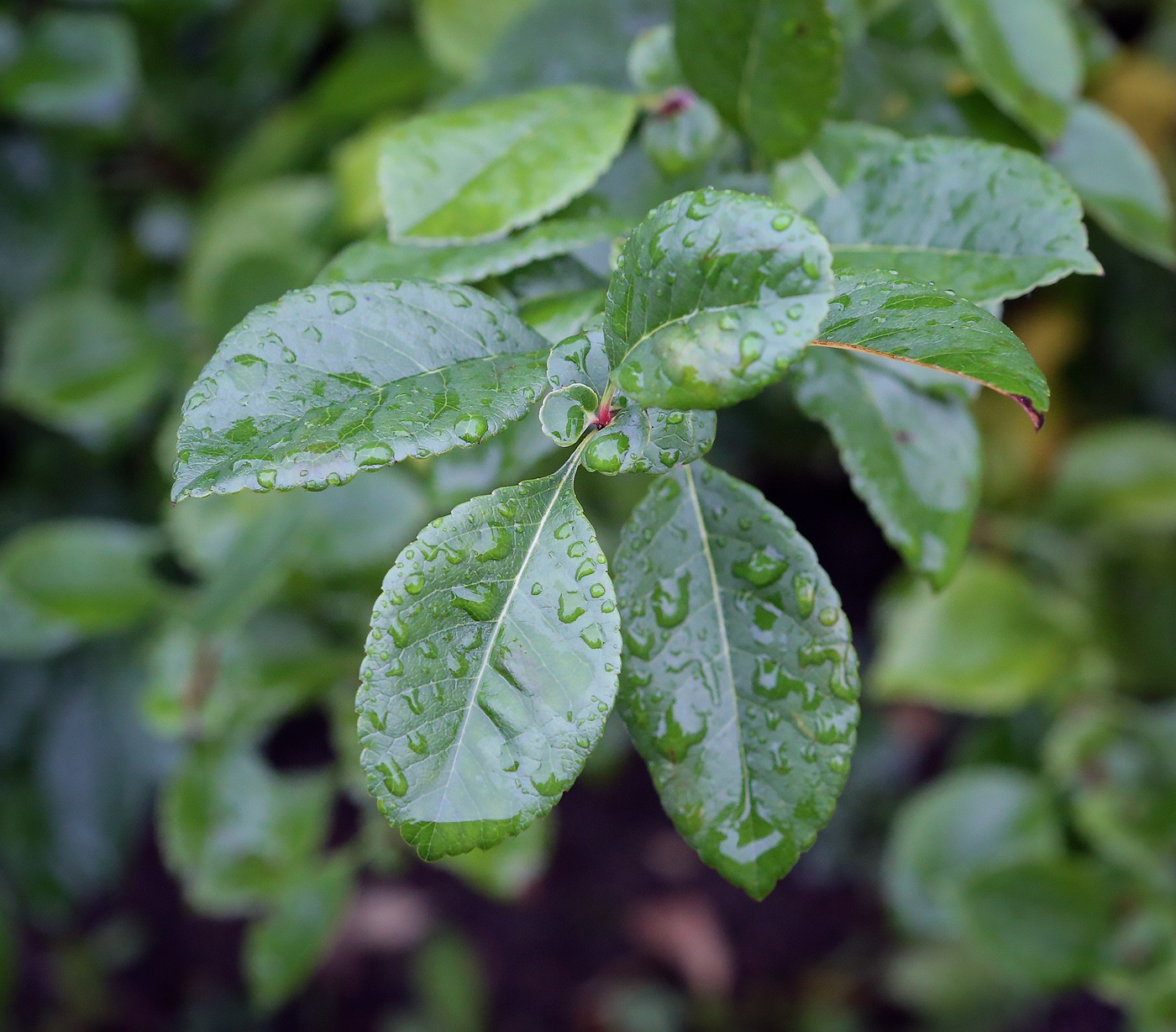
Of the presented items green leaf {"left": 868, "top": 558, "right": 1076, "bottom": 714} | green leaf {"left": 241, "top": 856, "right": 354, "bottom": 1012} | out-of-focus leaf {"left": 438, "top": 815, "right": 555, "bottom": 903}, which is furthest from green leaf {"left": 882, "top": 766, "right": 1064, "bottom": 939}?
green leaf {"left": 241, "top": 856, "right": 354, "bottom": 1012}

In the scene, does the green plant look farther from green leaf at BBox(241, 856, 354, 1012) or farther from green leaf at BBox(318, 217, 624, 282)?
green leaf at BBox(241, 856, 354, 1012)

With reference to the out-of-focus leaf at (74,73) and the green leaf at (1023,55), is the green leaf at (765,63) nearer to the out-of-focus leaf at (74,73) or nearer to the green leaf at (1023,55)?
the green leaf at (1023,55)

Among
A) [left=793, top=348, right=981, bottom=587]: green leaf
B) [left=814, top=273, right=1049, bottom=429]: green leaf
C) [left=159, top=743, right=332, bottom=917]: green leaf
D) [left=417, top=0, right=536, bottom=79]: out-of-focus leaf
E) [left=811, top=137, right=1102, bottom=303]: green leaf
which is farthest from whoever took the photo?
[left=159, top=743, right=332, bottom=917]: green leaf

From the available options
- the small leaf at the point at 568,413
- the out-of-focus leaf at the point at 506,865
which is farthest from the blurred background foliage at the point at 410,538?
the small leaf at the point at 568,413

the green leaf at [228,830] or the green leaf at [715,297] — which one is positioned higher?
the green leaf at [715,297]

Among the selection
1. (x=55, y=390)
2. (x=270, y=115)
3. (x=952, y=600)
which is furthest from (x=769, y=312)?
(x=270, y=115)
